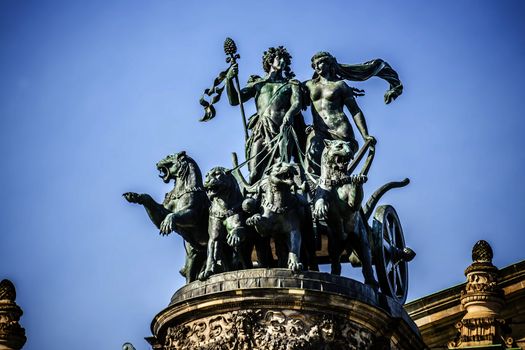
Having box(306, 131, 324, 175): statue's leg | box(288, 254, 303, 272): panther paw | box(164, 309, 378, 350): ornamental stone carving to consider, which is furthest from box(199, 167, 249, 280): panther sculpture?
box(306, 131, 324, 175): statue's leg

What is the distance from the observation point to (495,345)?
30.7m

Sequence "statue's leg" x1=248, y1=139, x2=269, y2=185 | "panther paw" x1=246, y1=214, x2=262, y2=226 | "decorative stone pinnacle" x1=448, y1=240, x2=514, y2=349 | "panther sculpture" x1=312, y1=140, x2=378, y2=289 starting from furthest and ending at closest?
"statue's leg" x1=248, y1=139, x2=269, y2=185 → "decorative stone pinnacle" x1=448, y1=240, x2=514, y2=349 → "panther sculpture" x1=312, y1=140, x2=378, y2=289 → "panther paw" x1=246, y1=214, x2=262, y2=226

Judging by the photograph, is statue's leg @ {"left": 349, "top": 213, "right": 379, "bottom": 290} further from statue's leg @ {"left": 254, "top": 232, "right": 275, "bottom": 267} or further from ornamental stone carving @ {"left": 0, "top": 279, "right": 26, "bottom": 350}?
ornamental stone carving @ {"left": 0, "top": 279, "right": 26, "bottom": 350}

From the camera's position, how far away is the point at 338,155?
29.8m

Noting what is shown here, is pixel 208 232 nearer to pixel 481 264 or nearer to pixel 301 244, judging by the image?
pixel 301 244

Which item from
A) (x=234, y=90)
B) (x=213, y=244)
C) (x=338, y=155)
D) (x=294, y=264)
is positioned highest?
(x=234, y=90)

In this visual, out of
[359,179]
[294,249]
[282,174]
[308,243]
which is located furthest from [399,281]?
[282,174]

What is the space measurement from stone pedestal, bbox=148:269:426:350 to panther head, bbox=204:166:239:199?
70.5 inches

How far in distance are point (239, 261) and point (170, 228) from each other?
4.75 ft

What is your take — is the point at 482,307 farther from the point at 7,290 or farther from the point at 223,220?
the point at 7,290

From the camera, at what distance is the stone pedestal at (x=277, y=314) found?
28016 millimetres

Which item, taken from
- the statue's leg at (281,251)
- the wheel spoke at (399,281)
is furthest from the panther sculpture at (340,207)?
the wheel spoke at (399,281)

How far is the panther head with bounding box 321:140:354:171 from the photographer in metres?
29.7

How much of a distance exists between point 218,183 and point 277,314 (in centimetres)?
298
